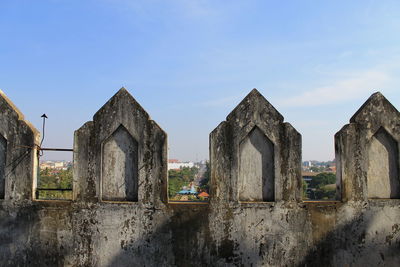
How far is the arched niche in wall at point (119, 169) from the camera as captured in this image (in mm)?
3930

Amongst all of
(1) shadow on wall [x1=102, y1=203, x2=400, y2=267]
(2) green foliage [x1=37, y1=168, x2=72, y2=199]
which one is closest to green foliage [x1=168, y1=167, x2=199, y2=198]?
(2) green foliage [x1=37, y1=168, x2=72, y2=199]

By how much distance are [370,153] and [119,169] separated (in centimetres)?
329

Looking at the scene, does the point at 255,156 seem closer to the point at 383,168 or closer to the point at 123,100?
the point at 383,168

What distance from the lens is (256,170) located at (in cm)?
391

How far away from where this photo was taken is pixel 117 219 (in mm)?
3838

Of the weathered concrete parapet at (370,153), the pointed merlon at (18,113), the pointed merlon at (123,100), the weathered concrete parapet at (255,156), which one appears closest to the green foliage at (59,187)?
the pointed merlon at (18,113)

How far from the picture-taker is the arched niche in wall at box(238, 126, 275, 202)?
389 cm

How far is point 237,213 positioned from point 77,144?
2188 millimetres

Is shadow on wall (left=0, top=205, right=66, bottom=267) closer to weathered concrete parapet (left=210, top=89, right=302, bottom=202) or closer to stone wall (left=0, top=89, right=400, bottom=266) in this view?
stone wall (left=0, top=89, right=400, bottom=266)

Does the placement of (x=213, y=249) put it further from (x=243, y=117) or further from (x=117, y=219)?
(x=243, y=117)

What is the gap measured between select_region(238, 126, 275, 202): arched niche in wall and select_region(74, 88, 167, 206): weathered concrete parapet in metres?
1.00

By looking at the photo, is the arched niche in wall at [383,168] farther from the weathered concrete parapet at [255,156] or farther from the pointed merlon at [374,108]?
the weathered concrete parapet at [255,156]

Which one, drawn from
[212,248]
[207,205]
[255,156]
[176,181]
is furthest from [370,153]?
[176,181]

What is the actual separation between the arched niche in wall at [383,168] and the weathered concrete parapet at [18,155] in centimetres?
440
